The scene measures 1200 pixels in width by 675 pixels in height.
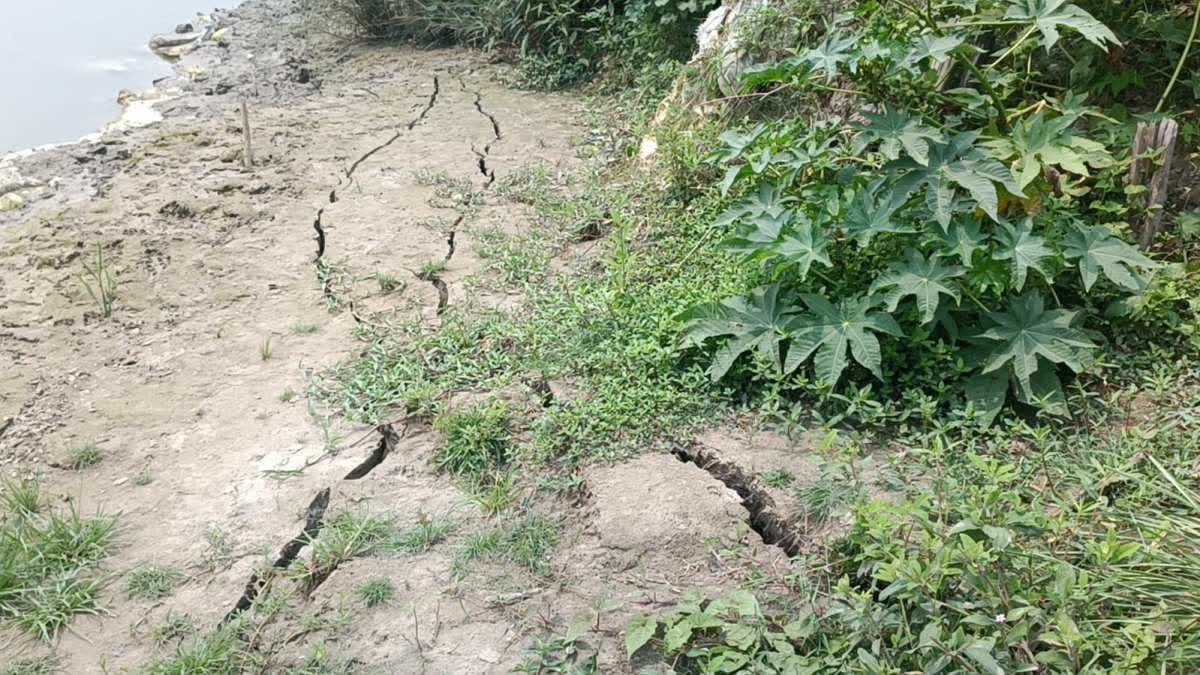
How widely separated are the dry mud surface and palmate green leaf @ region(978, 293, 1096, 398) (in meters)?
0.66

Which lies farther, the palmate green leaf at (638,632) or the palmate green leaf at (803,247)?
the palmate green leaf at (803,247)

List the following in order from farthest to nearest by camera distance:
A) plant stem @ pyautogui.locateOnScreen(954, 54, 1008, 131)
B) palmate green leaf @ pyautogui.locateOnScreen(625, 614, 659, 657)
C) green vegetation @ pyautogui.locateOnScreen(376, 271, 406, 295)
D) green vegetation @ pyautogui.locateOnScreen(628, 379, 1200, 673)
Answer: green vegetation @ pyautogui.locateOnScreen(376, 271, 406, 295) < plant stem @ pyautogui.locateOnScreen(954, 54, 1008, 131) < palmate green leaf @ pyautogui.locateOnScreen(625, 614, 659, 657) < green vegetation @ pyautogui.locateOnScreen(628, 379, 1200, 673)

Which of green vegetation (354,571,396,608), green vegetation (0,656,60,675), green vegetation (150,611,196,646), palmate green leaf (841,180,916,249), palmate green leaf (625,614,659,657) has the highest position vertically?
palmate green leaf (841,180,916,249)

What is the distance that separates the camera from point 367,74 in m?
6.96

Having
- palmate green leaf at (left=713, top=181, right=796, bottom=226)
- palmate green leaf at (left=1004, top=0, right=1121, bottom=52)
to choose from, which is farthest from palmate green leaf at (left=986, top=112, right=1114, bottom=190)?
palmate green leaf at (left=713, top=181, right=796, bottom=226)

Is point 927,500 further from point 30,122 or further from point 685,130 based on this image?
point 30,122

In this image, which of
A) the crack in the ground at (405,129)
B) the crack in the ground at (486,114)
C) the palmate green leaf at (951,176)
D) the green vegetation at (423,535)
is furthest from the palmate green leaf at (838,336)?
the crack in the ground at (486,114)

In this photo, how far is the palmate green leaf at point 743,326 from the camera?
10.00 feet

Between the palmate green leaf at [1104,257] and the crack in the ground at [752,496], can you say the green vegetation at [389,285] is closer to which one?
the crack in the ground at [752,496]

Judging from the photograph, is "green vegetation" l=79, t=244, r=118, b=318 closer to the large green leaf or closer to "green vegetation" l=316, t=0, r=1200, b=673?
"green vegetation" l=316, t=0, r=1200, b=673

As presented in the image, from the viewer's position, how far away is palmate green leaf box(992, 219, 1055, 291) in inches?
112

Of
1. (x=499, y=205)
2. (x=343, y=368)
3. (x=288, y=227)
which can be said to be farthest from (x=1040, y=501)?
(x=288, y=227)

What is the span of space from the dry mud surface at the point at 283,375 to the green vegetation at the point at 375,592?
1.0 inches

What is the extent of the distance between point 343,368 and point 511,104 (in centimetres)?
314
